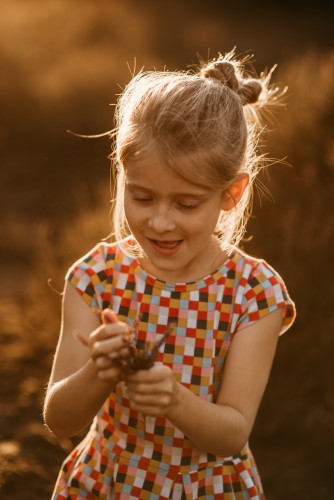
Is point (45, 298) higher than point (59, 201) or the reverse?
the reverse

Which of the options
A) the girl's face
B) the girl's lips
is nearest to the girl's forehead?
the girl's face

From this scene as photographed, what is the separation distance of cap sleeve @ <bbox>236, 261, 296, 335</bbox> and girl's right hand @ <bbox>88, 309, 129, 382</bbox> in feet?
1.67

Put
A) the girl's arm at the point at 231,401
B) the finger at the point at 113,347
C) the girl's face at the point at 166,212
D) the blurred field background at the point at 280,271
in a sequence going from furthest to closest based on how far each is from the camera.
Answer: the blurred field background at the point at 280,271 → the girl's face at the point at 166,212 → the girl's arm at the point at 231,401 → the finger at the point at 113,347

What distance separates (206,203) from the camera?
1954mm

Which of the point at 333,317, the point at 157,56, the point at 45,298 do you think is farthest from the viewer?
the point at 157,56

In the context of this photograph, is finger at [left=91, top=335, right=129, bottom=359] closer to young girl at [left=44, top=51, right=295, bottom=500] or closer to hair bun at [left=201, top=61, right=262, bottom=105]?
young girl at [left=44, top=51, right=295, bottom=500]

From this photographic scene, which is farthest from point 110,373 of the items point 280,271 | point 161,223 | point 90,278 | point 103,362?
point 280,271

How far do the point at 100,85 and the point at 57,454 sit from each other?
19.3ft

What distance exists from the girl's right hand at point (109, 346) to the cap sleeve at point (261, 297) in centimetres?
51

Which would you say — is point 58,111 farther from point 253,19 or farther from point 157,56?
point 253,19

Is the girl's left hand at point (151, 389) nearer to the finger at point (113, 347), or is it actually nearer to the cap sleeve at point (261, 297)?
the finger at point (113, 347)

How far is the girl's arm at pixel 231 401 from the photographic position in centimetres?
177

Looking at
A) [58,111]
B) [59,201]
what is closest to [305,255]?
[59,201]

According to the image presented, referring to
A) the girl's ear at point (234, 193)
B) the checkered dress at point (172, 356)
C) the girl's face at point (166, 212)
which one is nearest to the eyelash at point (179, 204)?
the girl's face at point (166, 212)
